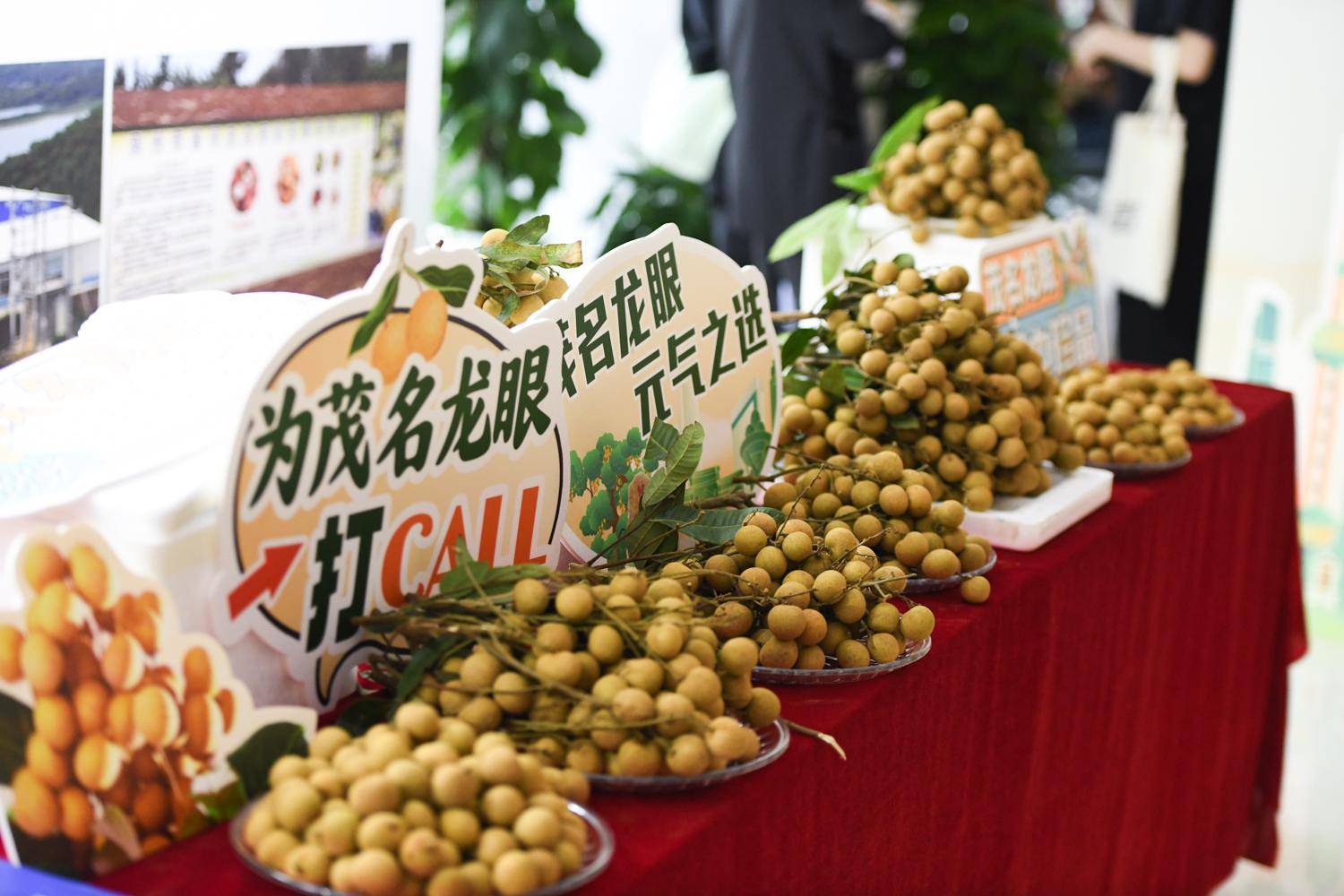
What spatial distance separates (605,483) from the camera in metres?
1.38

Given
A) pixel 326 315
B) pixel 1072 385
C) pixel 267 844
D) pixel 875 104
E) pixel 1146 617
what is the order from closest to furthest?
pixel 267 844
pixel 326 315
pixel 1146 617
pixel 1072 385
pixel 875 104

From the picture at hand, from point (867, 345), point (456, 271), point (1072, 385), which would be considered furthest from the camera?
point (1072, 385)

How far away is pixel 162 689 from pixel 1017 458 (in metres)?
1.06

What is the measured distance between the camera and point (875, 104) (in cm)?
454

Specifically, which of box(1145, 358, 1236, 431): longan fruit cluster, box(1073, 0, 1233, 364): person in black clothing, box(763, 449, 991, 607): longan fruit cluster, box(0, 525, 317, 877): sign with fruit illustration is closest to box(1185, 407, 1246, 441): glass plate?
box(1145, 358, 1236, 431): longan fruit cluster

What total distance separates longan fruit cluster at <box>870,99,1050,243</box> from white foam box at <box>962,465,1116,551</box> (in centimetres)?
49

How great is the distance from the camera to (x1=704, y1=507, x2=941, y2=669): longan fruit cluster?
1.22 meters

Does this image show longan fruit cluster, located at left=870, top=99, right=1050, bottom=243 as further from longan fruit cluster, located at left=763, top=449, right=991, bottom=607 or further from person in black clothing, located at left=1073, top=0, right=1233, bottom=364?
person in black clothing, located at left=1073, top=0, right=1233, bottom=364

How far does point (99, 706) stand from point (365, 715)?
21 cm

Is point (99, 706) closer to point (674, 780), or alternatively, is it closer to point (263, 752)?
point (263, 752)

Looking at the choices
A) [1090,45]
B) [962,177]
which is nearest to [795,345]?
[962,177]

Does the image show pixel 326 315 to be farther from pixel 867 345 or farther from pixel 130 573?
pixel 867 345

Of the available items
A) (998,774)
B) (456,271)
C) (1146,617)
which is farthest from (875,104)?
(456,271)

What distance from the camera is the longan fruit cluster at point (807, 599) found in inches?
47.9
